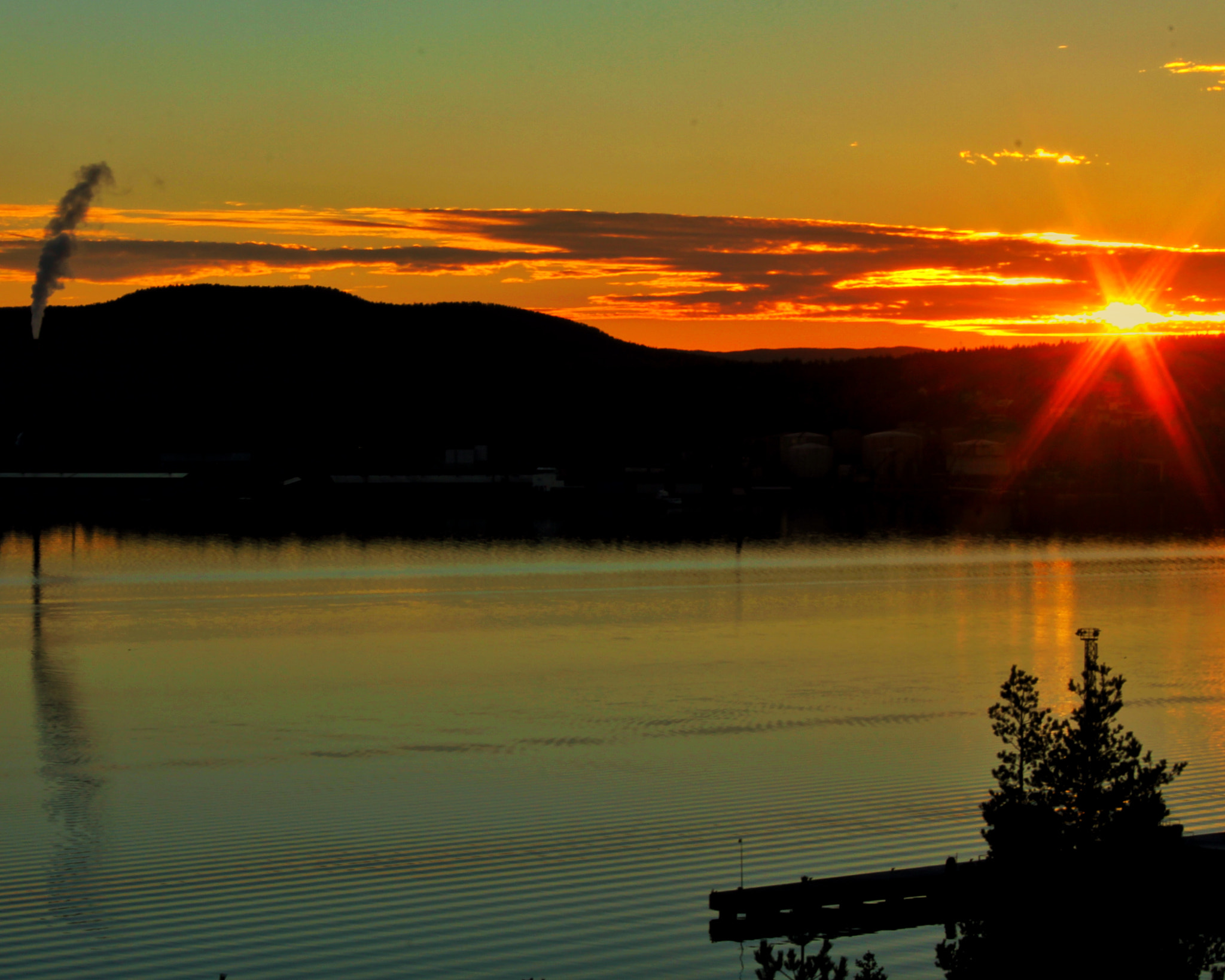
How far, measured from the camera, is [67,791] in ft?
58.5

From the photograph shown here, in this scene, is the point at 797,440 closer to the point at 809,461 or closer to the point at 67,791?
the point at 809,461

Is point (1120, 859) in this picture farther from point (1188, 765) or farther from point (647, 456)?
point (647, 456)

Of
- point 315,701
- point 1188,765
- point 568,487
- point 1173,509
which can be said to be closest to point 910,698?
point 1188,765

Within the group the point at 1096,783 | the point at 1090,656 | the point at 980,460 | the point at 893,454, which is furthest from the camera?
the point at 893,454

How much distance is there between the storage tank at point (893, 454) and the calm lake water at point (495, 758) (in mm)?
104274

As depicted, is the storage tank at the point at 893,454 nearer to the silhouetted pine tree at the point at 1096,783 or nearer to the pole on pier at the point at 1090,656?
the pole on pier at the point at 1090,656

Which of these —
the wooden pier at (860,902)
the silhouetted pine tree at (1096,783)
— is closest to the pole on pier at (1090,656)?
the silhouetted pine tree at (1096,783)

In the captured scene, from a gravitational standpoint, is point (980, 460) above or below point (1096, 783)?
above

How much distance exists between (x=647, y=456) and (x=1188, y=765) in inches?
6291

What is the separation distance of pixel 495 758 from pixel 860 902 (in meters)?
9.10

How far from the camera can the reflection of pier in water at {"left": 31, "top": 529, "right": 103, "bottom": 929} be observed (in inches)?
511

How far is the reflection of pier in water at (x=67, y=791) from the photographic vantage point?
12977 millimetres

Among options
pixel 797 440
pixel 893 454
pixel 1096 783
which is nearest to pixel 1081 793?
pixel 1096 783

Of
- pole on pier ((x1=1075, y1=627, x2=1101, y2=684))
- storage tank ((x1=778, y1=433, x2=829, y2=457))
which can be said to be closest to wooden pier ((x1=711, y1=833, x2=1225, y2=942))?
pole on pier ((x1=1075, y1=627, x2=1101, y2=684))
